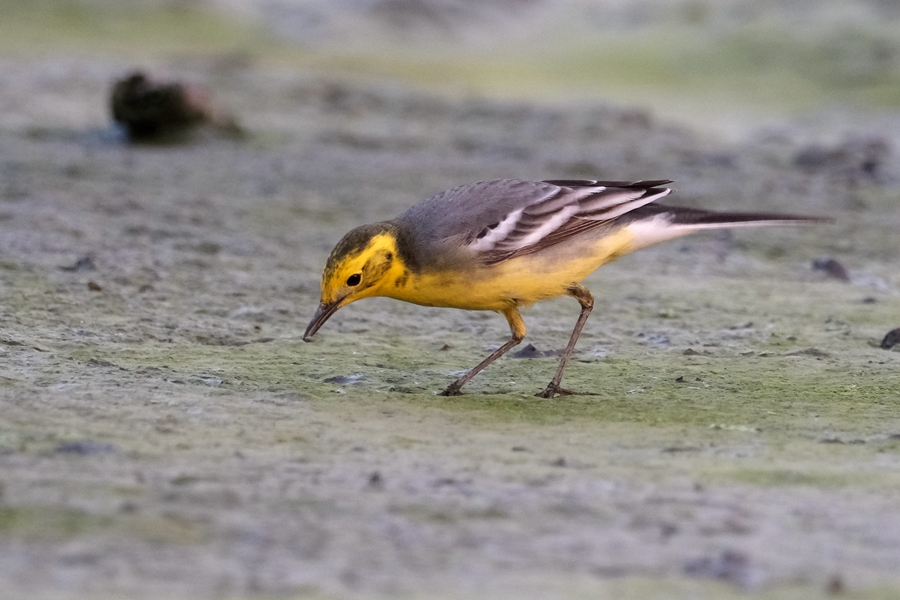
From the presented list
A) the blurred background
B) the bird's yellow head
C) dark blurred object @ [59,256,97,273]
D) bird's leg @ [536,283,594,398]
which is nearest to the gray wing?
the bird's yellow head

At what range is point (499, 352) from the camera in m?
5.68

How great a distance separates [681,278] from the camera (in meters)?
7.83

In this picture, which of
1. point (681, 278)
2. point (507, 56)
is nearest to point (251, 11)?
point (507, 56)

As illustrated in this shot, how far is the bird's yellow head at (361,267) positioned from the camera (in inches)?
205

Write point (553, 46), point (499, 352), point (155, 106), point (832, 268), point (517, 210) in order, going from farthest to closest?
1. point (553, 46)
2. point (155, 106)
3. point (832, 268)
4. point (499, 352)
5. point (517, 210)

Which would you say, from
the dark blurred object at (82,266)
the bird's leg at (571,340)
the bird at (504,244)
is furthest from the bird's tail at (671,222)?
the dark blurred object at (82,266)

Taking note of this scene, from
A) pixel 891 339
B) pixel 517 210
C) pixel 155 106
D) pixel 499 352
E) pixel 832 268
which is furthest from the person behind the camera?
pixel 155 106

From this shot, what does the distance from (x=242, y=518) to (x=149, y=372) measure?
6.25 ft

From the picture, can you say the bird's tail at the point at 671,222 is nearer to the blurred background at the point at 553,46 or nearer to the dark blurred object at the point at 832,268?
the dark blurred object at the point at 832,268

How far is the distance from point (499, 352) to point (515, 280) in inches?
18.2

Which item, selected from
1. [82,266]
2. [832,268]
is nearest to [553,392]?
[82,266]

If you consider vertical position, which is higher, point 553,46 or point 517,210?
point 553,46

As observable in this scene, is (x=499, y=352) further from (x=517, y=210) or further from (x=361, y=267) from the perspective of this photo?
(x=361, y=267)

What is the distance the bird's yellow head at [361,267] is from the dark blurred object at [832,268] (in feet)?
12.2
